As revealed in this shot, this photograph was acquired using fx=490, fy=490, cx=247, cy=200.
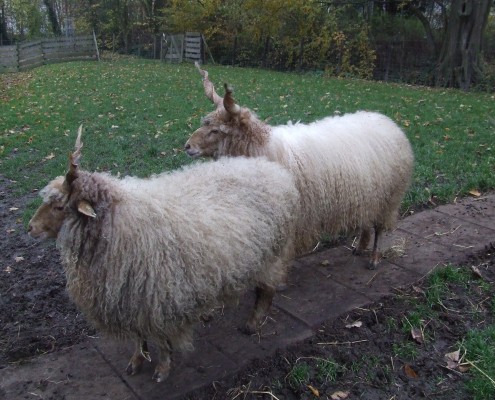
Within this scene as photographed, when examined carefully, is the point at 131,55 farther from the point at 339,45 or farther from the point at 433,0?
the point at 433,0

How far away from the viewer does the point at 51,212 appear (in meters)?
2.84

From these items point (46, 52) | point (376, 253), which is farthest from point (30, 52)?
point (376, 253)

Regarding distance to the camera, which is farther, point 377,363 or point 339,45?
point 339,45

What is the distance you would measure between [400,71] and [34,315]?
59.7 ft

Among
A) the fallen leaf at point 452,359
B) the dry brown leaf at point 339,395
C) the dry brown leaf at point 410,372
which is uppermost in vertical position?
the fallen leaf at point 452,359

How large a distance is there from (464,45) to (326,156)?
1479 cm

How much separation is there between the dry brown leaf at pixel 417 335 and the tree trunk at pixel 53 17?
39.7m

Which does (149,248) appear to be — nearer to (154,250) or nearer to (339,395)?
(154,250)

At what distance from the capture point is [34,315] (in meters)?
3.96

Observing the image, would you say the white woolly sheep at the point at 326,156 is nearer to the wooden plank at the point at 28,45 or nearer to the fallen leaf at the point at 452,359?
the fallen leaf at the point at 452,359

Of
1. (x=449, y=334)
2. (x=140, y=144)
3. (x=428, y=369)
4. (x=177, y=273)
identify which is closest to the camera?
(x=177, y=273)

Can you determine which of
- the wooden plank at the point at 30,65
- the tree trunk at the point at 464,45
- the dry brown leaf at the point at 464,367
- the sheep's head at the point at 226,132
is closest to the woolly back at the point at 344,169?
the sheep's head at the point at 226,132

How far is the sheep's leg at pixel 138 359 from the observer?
3.24 metres

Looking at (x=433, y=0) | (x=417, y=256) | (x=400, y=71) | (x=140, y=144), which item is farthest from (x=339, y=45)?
(x=417, y=256)
